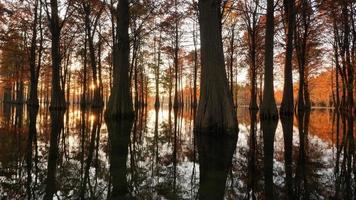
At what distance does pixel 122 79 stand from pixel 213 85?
7.00 metres

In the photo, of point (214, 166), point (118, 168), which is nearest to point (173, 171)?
point (214, 166)

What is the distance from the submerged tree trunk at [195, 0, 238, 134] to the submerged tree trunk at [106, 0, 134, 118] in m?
6.39

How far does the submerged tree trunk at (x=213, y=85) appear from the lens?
8641 millimetres

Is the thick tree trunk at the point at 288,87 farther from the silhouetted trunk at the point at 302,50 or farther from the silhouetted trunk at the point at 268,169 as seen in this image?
the silhouetted trunk at the point at 268,169

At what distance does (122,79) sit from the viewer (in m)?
14.7

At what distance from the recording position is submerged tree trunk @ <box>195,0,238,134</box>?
28.3ft

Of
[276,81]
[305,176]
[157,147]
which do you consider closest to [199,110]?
[157,147]

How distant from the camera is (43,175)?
4.07 m

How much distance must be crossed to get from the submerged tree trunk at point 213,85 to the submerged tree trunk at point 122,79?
20.9ft

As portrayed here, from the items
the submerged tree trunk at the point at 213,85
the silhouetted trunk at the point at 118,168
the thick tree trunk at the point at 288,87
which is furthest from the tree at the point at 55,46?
the thick tree trunk at the point at 288,87

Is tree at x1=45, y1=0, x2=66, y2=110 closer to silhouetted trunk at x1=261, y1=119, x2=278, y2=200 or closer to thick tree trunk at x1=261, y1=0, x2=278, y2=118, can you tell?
thick tree trunk at x1=261, y1=0, x2=278, y2=118

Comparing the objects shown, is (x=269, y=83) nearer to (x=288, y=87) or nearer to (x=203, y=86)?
(x=288, y=87)

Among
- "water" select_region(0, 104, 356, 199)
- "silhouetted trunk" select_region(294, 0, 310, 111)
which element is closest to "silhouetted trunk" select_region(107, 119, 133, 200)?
"water" select_region(0, 104, 356, 199)

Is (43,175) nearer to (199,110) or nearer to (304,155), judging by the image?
(304,155)
